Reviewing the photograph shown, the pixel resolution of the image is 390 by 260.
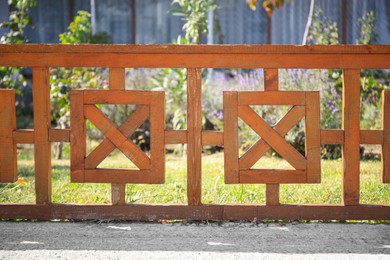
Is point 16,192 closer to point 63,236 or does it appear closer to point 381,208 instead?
point 63,236

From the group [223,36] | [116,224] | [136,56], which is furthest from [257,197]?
[223,36]

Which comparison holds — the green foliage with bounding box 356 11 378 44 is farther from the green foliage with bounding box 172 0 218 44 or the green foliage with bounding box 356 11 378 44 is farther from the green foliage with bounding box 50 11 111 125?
the green foliage with bounding box 50 11 111 125

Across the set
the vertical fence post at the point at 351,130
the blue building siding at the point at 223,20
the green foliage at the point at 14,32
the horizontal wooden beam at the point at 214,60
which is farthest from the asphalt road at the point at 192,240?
the blue building siding at the point at 223,20

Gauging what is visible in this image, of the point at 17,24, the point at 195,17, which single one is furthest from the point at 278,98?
the point at 17,24

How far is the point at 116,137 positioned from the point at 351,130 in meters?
1.44

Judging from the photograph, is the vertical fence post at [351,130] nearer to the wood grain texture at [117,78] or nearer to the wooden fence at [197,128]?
the wooden fence at [197,128]

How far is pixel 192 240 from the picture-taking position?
131 inches

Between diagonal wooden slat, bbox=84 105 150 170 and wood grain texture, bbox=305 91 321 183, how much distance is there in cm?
99

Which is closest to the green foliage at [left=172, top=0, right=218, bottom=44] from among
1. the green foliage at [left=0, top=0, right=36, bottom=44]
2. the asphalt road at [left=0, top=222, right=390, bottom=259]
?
the green foliage at [left=0, top=0, right=36, bottom=44]

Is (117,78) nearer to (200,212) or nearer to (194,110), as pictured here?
(194,110)

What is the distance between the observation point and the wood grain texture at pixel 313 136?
3586 millimetres

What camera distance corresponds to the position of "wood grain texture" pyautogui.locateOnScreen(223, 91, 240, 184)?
359 cm

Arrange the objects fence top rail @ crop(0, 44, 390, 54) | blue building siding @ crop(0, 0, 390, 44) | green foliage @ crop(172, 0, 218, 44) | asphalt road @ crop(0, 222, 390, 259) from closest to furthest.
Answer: asphalt road @ crop(0, 222, 390, 259)
fence top rail @ crop(0, 44, 390, 54)
green foliage @ crop(172, 0, 218, 44)
blue building siding @ crop(0, 0, 390, 44)

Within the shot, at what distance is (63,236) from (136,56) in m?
1.16
